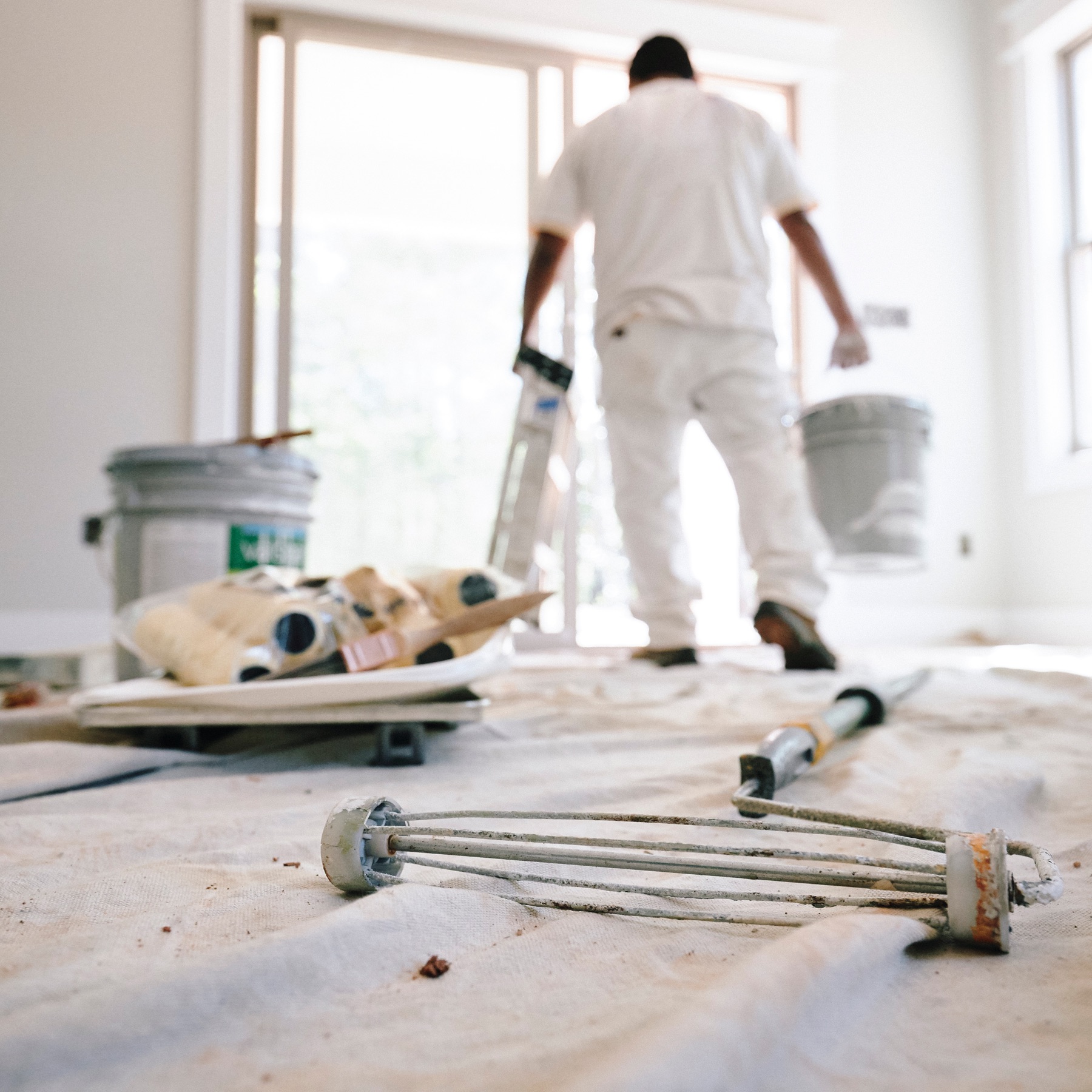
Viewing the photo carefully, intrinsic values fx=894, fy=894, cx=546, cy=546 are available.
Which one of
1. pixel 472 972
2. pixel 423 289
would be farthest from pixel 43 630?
pixel 472 972

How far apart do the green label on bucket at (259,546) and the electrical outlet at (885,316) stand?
2.88 metres

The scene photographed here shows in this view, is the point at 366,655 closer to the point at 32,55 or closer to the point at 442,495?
the point at 442,495

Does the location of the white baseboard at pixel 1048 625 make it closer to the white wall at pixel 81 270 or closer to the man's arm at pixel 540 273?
the man's arm at pixel 540 273

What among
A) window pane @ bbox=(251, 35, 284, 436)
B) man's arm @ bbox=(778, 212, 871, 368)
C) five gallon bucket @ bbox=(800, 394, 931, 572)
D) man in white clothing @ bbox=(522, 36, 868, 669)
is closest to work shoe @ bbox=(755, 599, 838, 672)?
man in white clothing @ bbox=(522, 36, 868, 669)

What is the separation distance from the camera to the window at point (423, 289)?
337cm

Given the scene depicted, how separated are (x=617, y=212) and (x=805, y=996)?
2035 mm

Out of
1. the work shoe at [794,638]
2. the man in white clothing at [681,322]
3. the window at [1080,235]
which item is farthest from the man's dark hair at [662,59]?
the window at [1080,235]

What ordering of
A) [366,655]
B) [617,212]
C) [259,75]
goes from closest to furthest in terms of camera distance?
[366,655]
[617,212]
[259,75]

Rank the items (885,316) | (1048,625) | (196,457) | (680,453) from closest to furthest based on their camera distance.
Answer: (196,457) → (680,453) → (1048,625) → (885,316)

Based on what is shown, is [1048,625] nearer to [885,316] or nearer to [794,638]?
Answer: [885,316]

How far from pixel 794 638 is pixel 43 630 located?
7.69 feet

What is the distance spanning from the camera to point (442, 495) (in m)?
3.59

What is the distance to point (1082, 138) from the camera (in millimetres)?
3613

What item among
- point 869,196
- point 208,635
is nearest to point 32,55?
point 208,635
